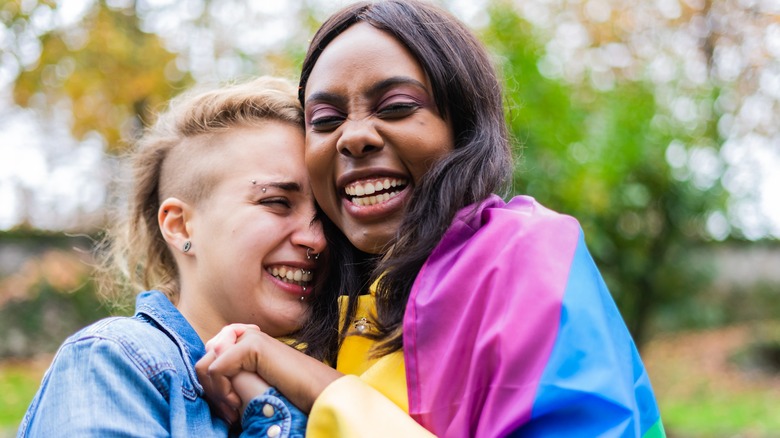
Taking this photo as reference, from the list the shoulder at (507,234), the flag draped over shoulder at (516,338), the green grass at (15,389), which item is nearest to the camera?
the flag draped over shoulder at (516,338)

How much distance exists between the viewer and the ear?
9.25ft

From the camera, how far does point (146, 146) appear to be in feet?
10.2

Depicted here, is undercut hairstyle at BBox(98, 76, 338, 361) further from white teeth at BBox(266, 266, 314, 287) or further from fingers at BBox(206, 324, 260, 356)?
fingers at BBox(206, 324, 260, 356)

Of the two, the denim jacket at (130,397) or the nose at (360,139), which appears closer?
the denim jacket at (130,397)

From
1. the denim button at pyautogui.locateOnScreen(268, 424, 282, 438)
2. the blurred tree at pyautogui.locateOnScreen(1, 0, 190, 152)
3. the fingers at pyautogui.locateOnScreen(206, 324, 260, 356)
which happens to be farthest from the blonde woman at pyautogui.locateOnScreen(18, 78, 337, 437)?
the blurred tree at pyautogui.locateOnScreen(1, 0, 190, 152)

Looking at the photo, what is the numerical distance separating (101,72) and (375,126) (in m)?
6.26

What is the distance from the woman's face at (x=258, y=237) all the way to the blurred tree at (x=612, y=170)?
2.24 m

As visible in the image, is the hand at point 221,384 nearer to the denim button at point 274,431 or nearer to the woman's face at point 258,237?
the denim button at point 274,431

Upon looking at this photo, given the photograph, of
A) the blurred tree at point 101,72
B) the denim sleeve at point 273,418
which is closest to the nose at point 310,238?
the denim sleeve at point 273,418

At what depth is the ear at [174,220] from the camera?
2818mm

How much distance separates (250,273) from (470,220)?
83cm

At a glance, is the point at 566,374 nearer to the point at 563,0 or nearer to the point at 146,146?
the point at 146,146

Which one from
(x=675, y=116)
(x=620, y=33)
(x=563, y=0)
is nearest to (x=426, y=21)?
(x=675, y=116)

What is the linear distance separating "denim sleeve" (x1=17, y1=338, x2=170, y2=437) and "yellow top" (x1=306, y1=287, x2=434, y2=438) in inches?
18.0
